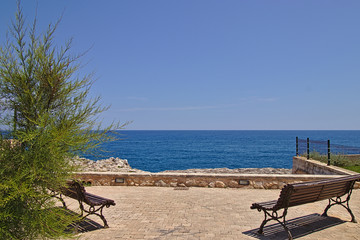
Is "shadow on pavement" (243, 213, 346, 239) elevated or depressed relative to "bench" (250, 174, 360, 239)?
depressed

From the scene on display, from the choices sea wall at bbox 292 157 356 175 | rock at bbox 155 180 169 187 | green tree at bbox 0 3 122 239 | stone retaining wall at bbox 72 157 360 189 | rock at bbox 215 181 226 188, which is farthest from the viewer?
sea wall at bbox 292 157 356 175

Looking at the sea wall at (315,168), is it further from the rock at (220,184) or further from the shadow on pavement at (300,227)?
the shadow on pavement at (300,227)

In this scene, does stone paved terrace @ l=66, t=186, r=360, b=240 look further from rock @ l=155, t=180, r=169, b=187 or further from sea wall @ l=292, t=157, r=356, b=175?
sea wall @ l=292, t=157, r=356, b=175

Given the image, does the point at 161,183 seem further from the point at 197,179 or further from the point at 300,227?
the point at 300,227

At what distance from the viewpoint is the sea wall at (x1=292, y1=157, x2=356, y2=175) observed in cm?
974

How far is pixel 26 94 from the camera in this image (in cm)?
403

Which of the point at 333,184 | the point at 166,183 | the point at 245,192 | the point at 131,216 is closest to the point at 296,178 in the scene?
the point at 245,192

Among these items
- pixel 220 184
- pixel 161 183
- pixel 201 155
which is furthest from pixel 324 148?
pixel 201 155

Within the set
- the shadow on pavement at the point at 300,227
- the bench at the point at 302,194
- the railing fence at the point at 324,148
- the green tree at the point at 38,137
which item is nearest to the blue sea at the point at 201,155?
the green tree at the point at 38,137

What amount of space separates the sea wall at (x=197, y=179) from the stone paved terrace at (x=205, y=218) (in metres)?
0.55

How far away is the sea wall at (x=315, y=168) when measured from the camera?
974 centimetres

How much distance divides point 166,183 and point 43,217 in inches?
236

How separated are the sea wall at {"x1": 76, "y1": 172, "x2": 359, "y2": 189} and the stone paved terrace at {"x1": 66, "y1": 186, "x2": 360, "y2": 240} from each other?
0.55m

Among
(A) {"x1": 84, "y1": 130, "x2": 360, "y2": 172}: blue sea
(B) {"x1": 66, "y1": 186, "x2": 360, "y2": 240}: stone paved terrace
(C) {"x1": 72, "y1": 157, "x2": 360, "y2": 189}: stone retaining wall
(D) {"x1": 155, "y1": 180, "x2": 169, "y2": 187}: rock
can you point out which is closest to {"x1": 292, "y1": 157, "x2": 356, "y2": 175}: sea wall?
(C) {"x1": 72, "y1": 157, "x2": 360, "y2": 189}: stone retaining wall
